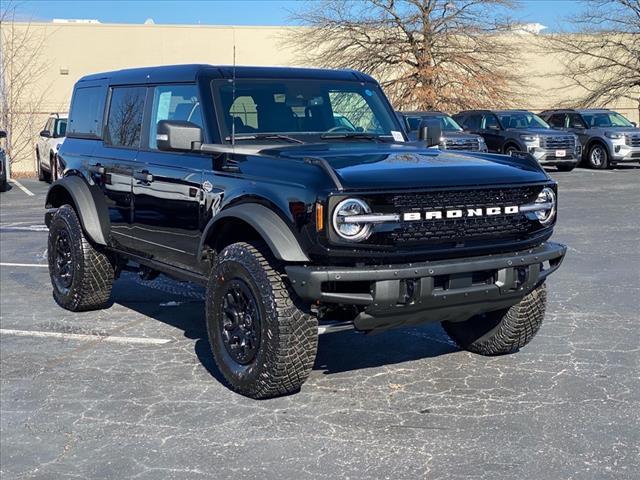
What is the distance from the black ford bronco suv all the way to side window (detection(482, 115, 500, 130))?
59.2ft

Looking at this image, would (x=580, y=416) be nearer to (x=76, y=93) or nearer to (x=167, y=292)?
(x=167, y=292)

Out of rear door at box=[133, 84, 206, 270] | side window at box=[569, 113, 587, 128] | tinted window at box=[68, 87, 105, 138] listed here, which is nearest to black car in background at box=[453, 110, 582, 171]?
side window at box=[569, 113, 587, 128]

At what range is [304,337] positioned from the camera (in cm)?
478

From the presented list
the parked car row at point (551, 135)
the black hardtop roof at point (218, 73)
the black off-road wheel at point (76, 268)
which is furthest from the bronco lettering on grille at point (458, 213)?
the parked car row at point (551, 135)

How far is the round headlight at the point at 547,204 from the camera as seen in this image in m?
5.09

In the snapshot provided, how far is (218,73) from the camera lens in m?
5.91

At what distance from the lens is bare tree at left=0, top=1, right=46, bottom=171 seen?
96.1 ft

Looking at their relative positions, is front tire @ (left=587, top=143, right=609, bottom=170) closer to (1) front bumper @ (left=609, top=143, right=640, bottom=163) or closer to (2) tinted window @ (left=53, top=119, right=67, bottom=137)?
(1) front bumper @ (left=609, top=143, right=640, bottom=163)

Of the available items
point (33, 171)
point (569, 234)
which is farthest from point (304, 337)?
point (33, 171)

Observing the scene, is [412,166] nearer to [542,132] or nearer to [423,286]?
[423,286]

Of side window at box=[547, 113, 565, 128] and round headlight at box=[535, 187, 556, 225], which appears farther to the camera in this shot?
side window at box=[547, 113, 565, 128]

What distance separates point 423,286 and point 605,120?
2214cm

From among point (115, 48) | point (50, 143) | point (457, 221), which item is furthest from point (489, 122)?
point (457, 221)

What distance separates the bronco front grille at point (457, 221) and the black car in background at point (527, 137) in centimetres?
1707
